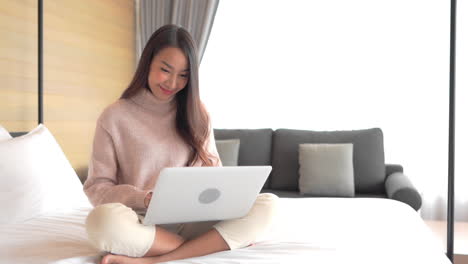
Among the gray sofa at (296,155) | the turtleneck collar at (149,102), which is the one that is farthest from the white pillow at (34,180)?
the gray sofa at (296,155)

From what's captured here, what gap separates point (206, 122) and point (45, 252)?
89 cm

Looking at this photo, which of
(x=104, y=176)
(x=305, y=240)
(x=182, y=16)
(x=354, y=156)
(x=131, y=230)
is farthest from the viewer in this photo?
(x=182, y=16)

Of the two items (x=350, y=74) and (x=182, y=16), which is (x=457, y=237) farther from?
(x=182, y=16)

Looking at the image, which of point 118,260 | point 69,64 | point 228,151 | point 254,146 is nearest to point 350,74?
point 254,146

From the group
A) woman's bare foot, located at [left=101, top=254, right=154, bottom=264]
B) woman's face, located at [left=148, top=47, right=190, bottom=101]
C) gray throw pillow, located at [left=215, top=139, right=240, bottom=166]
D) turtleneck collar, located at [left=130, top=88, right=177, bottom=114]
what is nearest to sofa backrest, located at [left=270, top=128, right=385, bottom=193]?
gray throw pillow, located at [left=215, top=139, right=240, bottom=166]

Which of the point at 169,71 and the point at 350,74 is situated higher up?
the point at 169,71

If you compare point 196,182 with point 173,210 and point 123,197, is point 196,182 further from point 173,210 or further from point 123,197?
point 123,197

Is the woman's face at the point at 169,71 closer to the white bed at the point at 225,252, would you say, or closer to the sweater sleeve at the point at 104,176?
the sweater sleeve at the point at 104,176

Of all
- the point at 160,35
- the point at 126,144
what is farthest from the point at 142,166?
the point at 160,35

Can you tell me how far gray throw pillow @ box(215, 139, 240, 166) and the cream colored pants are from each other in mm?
2029

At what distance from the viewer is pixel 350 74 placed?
4645 mm

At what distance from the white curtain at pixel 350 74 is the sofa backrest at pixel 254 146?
61 centimetres

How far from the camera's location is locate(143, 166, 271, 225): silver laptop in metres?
1.64

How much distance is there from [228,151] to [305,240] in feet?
6.67
